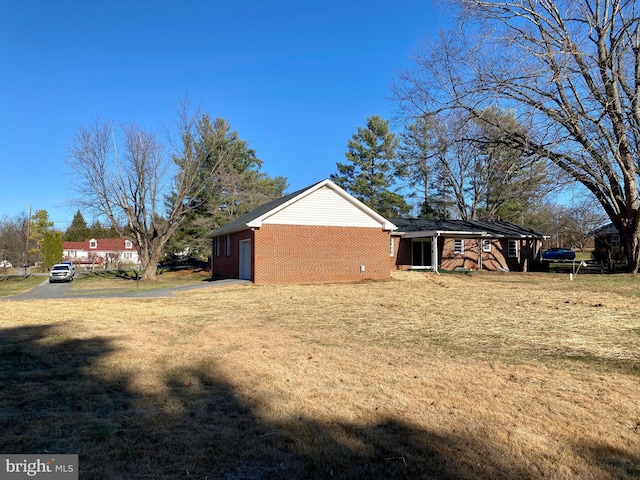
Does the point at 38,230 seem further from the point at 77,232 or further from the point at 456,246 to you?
the point at 456,246

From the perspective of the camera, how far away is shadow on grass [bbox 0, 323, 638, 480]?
11.0ft

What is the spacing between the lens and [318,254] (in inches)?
931

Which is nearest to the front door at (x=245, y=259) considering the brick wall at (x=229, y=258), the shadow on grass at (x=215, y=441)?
the brick wall at (x=229, y=258)

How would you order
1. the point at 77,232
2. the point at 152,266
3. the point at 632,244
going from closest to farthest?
the point at 632,244
the point at 152,266
the point at 77,232

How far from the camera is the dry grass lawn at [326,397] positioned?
11.5 feet

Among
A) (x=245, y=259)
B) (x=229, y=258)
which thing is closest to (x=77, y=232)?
(x=229, y=258)

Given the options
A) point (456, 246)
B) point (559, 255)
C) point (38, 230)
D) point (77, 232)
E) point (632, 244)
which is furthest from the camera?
point (77, 232)

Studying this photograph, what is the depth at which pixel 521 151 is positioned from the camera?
910 inches

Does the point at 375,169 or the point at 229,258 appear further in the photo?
the point at 375,169

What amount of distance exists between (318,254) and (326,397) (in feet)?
61.3

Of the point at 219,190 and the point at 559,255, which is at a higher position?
the point at 219,190

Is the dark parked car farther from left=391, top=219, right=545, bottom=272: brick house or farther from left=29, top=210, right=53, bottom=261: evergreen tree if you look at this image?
left=29, top=210, right=53, bottom=261: evergreen tree

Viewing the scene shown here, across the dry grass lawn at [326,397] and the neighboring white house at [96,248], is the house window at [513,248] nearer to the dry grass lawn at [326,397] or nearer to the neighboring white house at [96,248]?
the dry grass lawn at [326,397]
